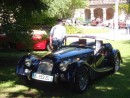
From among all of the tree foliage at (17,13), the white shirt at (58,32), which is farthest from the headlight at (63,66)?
the white shirt at (58,32)

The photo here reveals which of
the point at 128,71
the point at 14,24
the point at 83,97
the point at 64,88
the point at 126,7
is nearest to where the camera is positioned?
the point at 83,97

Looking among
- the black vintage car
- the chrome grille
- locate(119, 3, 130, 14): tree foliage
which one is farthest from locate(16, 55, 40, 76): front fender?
locate(119, 3, 130, 14): tree foliage

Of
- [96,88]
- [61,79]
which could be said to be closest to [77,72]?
[61,79]

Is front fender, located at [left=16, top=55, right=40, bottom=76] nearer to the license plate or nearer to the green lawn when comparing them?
the license plate

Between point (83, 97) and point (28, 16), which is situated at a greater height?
point (28, 16)

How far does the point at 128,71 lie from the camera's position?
1205 centimetres

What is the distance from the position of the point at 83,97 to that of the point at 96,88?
40.2 inches

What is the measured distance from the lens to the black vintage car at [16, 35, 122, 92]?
8734 millimetres

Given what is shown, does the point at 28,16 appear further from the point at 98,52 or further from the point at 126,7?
the point at 126,7

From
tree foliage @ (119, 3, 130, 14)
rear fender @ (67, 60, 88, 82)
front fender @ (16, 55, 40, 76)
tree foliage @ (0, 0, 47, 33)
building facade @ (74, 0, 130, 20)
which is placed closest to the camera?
rear fender @ (67, 60, 88, 82)

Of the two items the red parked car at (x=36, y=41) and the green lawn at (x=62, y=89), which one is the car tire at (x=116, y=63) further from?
the red parked car at (x=36, y=41)

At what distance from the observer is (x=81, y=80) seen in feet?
29.7

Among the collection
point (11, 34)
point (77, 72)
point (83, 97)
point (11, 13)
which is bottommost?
point (83, 97)

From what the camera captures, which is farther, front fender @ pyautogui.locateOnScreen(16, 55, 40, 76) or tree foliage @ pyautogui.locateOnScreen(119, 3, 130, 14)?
tree foliage @ pyautogui.locateOnScreen(119, 3, 130, 14)
